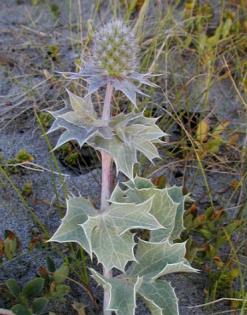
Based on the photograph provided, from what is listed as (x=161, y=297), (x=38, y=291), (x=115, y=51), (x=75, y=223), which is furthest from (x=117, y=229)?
(x=115, y=51)

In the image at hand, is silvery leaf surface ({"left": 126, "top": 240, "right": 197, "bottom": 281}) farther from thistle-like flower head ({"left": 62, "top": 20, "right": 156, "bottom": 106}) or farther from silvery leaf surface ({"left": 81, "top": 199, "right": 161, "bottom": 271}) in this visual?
thistle-like flower head ({"left": 62, "top": 20, "right": 156, "bottom": 106})

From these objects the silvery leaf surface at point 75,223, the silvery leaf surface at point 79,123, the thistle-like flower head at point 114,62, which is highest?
the thistle-like flower head at point 114,62

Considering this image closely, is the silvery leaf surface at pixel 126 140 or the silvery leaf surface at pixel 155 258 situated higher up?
the silvery leaf surface at pixel 126 140

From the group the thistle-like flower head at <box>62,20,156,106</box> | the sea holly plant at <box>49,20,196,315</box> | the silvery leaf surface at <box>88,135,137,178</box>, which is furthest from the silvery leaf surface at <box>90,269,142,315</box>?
the thistle-like flower head at <box>62,20,156,106</box>

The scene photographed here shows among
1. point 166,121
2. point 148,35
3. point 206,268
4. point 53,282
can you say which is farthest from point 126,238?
point 148,35

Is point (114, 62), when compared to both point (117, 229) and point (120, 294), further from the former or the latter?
point (120, 294)

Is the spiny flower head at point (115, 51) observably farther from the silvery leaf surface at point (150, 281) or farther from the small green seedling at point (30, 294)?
the small green seedling at point (30, 294)

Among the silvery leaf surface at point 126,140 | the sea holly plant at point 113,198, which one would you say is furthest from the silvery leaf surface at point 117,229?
the silvery leaf surface at point 126,140
